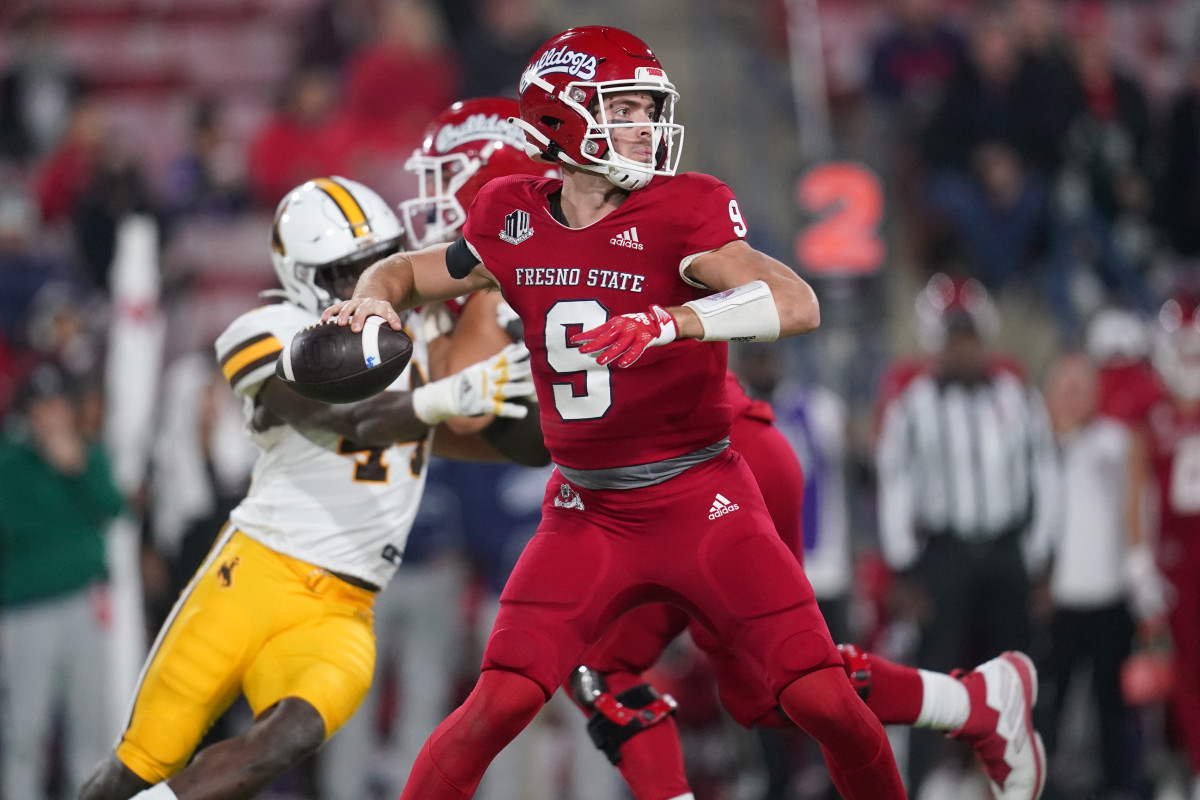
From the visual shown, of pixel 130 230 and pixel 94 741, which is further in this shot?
→ pixel 130 230

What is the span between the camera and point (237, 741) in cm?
383

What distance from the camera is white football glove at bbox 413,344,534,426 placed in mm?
3932

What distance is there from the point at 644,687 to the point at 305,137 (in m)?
5.70

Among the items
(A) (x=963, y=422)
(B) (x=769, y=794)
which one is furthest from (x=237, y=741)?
(A) (x=963, y=422)

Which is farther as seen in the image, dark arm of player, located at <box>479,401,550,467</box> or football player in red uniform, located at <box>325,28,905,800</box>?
dark arm of player, located at <box>479,401,550,467</box>

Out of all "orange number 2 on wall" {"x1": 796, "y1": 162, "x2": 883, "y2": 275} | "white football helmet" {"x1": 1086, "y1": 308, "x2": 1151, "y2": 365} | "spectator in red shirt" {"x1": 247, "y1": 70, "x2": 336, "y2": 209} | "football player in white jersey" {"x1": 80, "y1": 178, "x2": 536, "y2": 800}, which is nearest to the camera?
"football player in white jersey" {"x1": 80, "y1": 178, "x2": 536, "y2": 800}

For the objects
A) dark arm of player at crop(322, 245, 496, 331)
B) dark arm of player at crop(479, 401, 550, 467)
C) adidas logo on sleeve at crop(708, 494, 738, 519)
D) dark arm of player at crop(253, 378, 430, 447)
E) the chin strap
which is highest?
dark arm of player at crop(322, 245, 496, 331)

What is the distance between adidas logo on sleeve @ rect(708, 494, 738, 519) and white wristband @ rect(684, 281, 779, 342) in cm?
51

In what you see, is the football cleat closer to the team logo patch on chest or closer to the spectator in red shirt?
the team logo patch on chest

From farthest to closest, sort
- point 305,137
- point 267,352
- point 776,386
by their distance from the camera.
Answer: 1. point 305,137
2. point 776,386
3. point 267,352

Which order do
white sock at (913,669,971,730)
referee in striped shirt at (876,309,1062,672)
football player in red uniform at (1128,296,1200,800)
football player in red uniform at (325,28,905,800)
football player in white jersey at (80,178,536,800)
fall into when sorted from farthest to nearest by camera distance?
1. football player in red uniform at (1128,296,1200,800)
2. referee in striped shirt at (876,309,1062,672)
3. white sock at (913,669,971,730)
4. football player in white jersey at (80,178,536,800)
5. football player in red uniform at (325,28,905,800)

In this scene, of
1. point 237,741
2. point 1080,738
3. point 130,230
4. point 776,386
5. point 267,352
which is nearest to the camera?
point 237,741

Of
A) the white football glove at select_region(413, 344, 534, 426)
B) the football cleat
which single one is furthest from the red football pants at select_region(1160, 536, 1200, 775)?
the white football glove at select_region(413, 344, 534, 426)

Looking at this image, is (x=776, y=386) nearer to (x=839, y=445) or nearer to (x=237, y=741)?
(x=839, y=445)
